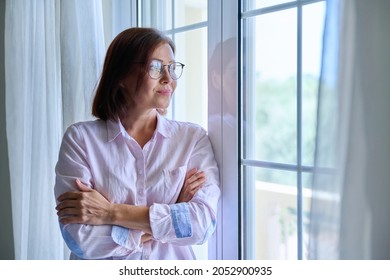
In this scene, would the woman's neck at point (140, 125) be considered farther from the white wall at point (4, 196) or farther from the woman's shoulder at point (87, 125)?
the white wall at point (4, 196)

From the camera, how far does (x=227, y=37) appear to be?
1103 mm

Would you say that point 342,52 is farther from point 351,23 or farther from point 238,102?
point 238,102

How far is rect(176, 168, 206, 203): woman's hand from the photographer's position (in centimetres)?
106

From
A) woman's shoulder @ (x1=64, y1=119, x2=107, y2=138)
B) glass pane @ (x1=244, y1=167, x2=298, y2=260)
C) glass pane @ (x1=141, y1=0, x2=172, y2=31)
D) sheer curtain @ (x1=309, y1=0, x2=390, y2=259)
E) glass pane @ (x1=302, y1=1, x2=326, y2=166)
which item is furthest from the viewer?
glass pane @ (x1=141, y1=0, x2=172, y2=31)

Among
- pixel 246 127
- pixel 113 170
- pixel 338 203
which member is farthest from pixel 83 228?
pixel 338 203

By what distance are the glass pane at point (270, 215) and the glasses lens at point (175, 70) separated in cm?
33

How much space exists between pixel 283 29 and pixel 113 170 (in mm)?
573

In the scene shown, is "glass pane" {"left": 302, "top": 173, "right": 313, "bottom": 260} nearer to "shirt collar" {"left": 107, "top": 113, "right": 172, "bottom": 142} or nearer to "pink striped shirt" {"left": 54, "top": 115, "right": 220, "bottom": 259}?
"pink striped shirt" {"left": 54, "top": 115, "right": 220, "bottom": 259}

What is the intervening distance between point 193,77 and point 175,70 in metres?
0.10

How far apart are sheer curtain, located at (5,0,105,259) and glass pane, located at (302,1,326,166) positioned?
744 millimetres

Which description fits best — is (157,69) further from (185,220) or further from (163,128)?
(185,220)

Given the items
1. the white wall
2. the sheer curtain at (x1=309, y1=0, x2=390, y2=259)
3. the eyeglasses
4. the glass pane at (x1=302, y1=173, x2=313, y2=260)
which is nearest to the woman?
the eyeglasses

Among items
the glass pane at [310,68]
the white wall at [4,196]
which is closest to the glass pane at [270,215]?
the glass pane at [310,68]

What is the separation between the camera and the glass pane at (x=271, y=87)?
0.96m
